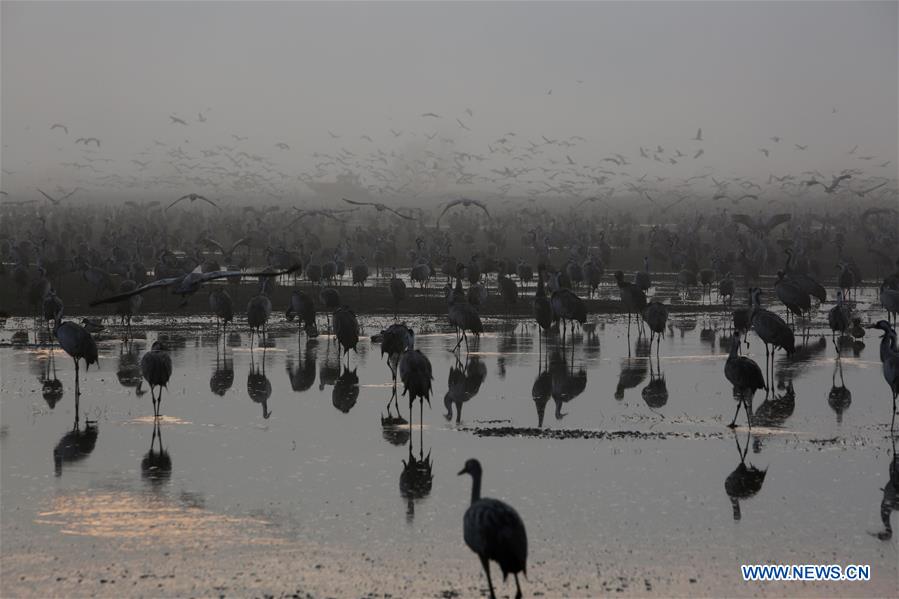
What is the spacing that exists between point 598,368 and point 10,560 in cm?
1559

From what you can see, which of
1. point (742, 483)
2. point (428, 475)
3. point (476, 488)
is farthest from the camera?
point (428, 475)

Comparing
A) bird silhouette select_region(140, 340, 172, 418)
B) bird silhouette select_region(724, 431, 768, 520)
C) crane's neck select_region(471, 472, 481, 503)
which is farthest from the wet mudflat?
crane's neck select_region(471, 472, 481, 503)

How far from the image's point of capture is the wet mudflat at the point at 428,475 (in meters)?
12.1

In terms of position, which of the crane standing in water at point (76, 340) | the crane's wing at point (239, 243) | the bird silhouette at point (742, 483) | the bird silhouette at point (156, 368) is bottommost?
the bird silhouette at point (742, 483)

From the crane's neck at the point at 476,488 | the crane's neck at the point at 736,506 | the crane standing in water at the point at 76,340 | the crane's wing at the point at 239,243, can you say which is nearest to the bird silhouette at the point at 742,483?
the crane's neck at the point at 736,506

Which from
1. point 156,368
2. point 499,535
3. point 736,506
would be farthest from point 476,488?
point 156,368

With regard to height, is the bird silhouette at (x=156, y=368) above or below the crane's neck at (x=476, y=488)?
above

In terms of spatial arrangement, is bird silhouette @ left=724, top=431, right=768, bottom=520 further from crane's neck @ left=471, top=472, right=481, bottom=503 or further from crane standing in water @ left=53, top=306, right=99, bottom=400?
crane standing in water @ left=53, top=306, right=99, bottom=400

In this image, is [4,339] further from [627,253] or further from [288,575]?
[627,253]

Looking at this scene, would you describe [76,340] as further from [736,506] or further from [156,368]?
[736,506]

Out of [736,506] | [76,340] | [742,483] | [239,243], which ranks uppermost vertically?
[239,243]

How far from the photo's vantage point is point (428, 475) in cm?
1608

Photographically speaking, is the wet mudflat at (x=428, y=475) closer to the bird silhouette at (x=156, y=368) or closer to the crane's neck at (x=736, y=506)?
the crane's neck at (x=736, y=506)

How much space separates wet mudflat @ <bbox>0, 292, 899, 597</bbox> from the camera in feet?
39.9
